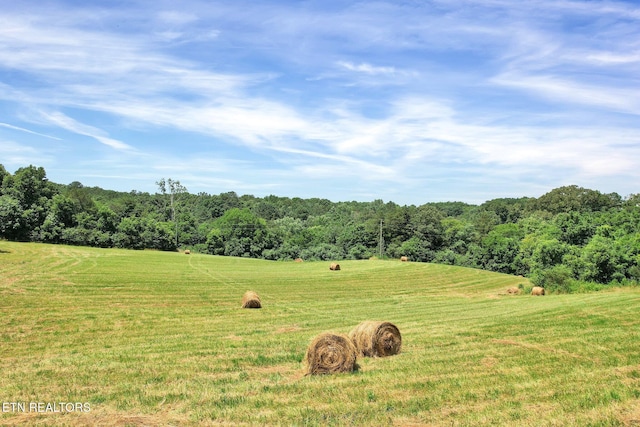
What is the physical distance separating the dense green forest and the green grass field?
918 inches

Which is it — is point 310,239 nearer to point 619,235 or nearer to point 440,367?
point 619,235

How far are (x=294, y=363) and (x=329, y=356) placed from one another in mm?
1699

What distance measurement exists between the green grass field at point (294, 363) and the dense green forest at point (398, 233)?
23313 millimetres

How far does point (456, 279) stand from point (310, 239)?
5636cm

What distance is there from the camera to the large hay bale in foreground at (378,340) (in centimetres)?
1581

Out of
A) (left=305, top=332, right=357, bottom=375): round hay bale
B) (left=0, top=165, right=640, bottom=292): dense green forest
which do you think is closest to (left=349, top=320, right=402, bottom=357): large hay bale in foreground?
(left=305, top=332, right=357, bottom=375): round hay bale

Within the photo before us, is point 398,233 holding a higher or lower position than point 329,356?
higher

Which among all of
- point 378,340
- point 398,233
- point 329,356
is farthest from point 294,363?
point 398,233

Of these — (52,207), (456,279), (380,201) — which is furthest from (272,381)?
(380,201)

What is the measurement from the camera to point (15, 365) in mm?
14102

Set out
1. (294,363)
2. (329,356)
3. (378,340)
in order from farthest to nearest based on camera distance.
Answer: (378,340), (294,363), (329,356)

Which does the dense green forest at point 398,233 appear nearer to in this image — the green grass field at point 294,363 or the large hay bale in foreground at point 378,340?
the green grass field at point 294,363

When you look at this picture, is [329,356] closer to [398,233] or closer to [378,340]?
[378,340]

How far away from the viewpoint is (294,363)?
1458 cm
